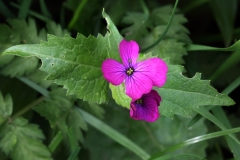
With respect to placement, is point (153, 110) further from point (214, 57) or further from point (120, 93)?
→ point (214, 57)

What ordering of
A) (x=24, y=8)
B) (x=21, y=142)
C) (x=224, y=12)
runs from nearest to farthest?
(x=21, y=142), (x=24, y=8), (x=224, y=12)

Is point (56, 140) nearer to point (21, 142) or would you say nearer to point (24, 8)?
point (21, 142)

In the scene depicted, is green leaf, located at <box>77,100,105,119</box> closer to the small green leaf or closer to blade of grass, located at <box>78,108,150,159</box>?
blade of grass, located at <box>78,108,150,159</box>

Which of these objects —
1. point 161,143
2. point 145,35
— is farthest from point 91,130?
point 145,35

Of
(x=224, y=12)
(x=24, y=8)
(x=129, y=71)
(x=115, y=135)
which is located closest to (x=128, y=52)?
(x=129, y=71)

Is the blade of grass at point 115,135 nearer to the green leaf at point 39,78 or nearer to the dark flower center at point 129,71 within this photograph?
the green leaf at point 39,78

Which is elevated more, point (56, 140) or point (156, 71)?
point (156, 71)

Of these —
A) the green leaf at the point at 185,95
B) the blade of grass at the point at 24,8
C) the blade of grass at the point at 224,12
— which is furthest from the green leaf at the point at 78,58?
the blade of grass at the point at 224,12
